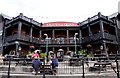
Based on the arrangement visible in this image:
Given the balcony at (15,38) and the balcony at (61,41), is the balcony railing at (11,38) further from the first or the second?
the balcony at (61,41)

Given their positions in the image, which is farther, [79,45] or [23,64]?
[79,45]

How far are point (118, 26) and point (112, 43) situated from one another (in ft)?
12.5

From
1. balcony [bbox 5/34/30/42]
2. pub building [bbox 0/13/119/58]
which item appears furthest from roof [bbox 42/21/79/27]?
balcony [bbox 5/34/30/42]

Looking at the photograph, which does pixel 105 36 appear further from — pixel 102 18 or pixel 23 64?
pixel 23 64

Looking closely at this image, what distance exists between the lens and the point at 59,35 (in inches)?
1232

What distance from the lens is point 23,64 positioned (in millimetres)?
15156

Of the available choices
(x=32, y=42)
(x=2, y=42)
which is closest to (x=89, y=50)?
(x=32, y=42)

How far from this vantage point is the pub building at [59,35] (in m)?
26.0

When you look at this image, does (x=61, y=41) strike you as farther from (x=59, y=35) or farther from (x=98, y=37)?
(x=98, y=37)

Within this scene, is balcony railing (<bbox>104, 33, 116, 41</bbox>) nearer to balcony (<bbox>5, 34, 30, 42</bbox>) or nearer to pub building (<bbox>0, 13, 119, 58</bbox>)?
pub building (<bbox>0, 13, 119, 58</bbox>)

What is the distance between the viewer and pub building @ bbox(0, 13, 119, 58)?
1024 inches

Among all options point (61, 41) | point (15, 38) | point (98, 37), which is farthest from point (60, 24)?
point (15, 38)

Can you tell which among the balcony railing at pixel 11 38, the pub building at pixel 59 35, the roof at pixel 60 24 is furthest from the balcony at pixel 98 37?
the balcony railing at pixel 11 38

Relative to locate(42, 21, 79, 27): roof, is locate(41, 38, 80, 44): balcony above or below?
below
